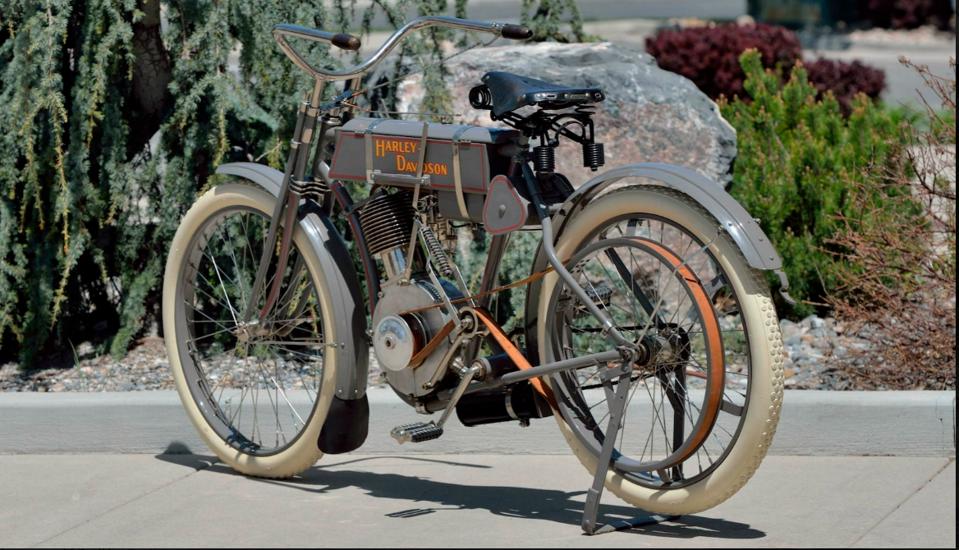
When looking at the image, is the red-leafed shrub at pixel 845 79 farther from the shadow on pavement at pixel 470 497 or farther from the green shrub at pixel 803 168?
the shadow on pavement at pixel 470 497

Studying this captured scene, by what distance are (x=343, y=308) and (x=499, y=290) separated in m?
0.64

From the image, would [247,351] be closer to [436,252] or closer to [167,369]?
[436,252]

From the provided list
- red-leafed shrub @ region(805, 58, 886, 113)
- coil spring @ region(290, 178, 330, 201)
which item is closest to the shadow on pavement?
coil spring @ region(290, 178, 330, 201)

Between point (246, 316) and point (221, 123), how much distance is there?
1332 millimetres

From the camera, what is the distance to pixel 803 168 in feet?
23.9

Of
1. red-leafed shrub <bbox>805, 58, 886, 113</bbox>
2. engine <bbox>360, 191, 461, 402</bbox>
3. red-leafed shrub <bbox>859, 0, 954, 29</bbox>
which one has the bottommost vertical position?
engine <bbox>360, 191, 461, 402</bbox>

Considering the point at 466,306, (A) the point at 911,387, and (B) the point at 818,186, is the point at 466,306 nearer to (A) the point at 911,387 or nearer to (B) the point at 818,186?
(A) the point at 911,387

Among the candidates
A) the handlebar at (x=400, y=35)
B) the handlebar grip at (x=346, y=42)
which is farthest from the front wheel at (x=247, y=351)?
the handlebar grip at (x=346, y=42)

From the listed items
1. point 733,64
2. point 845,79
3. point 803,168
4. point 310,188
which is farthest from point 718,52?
point 310,188

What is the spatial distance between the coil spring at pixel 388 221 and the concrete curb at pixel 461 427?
2.68 feet

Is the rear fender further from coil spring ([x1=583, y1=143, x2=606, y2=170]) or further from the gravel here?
the gravel

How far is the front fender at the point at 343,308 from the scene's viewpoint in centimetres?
475

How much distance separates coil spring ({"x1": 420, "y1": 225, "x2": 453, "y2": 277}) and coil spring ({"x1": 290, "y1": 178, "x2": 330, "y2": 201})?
479mm

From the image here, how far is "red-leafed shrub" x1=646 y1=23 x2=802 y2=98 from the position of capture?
11.9 m
